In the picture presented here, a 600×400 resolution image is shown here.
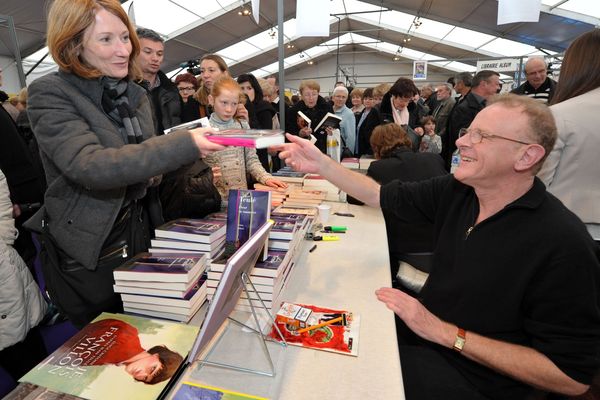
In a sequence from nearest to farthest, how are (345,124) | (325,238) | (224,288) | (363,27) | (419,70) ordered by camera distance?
1. (224,288)
2. (325,238)
3. (345,124)
4. (419,70)
5. (363,27)

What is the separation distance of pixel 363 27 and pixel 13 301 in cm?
1546

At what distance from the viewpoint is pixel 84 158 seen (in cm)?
90

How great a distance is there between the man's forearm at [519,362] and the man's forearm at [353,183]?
0.70 m

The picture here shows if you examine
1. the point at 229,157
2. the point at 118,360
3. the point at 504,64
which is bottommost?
the point at 118,360

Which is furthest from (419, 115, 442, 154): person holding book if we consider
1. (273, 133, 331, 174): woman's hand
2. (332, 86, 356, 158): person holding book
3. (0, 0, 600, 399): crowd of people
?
(273, 133, 331, 174): woman's hand

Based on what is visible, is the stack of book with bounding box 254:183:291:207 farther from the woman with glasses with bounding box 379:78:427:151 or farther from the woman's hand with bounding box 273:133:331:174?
the woman with glasses with bounding box 379:78:427:151

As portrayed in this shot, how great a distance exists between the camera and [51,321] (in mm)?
→ 1629

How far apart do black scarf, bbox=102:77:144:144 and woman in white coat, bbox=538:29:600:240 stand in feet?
5.82

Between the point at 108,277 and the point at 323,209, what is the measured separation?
114 cm

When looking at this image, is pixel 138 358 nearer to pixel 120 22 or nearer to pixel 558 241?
pixel 120 22

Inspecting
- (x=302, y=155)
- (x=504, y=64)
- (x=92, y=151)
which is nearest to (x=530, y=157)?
(x=302, y=155)

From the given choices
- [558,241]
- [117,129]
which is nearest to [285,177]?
[117,129]

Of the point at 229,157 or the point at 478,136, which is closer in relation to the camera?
the point at 478,136

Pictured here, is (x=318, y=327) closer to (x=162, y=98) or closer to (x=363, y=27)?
(x=162, y=98)
